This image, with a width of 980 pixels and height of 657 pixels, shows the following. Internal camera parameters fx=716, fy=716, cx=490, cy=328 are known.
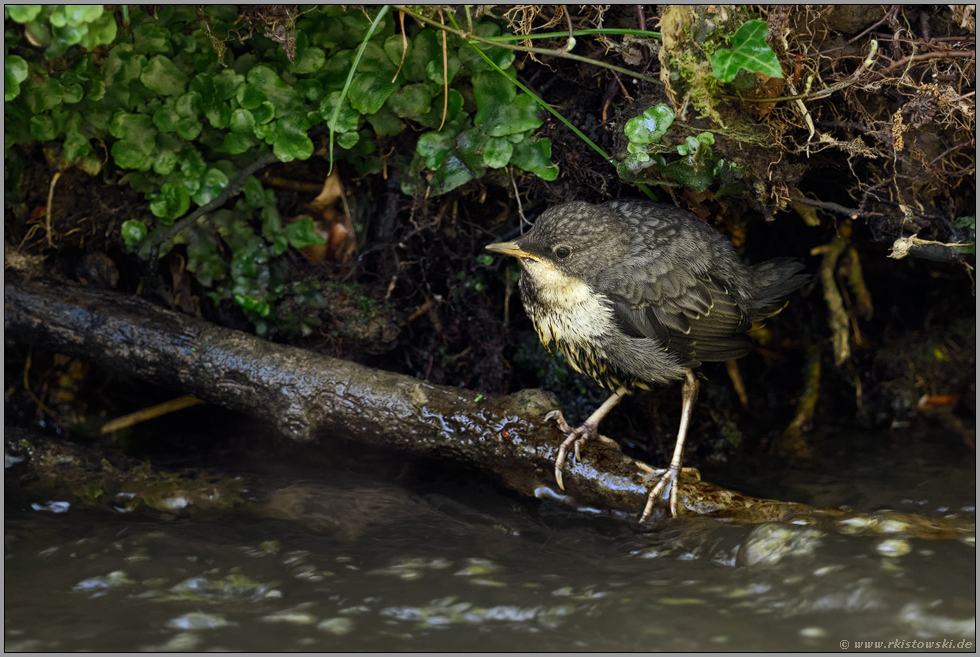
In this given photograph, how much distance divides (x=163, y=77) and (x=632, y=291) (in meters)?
2.18

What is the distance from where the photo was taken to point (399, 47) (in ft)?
9.75

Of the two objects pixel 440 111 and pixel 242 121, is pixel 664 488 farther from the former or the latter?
pixel 242 121

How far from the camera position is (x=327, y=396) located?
3188 millimetres

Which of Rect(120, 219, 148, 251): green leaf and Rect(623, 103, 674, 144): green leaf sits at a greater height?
Rect(623, 103, 674, 144): green leaf

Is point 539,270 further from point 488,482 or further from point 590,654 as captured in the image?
point 590,654

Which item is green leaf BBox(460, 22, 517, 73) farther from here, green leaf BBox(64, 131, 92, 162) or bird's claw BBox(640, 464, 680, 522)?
bird's claw BBox(640, 464, 680, 522)

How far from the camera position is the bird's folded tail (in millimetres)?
3301

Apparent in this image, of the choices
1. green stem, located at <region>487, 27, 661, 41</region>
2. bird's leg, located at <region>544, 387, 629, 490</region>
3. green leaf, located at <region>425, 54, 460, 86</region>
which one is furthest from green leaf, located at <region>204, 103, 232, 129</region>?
bird's leg, located at <region>544, 387, 629, 490</region>

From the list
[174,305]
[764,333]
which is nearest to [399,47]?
[174,305]

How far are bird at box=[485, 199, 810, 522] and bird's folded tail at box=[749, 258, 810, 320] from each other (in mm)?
159

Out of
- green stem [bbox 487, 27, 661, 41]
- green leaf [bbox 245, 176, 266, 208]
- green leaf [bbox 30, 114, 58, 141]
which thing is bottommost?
green leaf [bbox 245, 176, 266, 208]

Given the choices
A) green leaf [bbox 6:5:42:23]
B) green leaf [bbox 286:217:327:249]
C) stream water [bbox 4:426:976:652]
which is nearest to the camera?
stream water [bbox 4:426:976:652]

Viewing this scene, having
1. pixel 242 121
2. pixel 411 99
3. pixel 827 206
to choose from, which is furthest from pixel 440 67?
pixel 827 206

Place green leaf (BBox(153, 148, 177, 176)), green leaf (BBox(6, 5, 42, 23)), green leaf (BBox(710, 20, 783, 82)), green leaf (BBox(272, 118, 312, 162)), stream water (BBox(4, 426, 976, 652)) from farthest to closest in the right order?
green leaf (BBox(153, 148, 177, 176)) → green leaf (BBox(272, 118, 312, 162)) → green leaf (BBox(6, 5, 42, 23)) → green leaf (BBox(710, 20, 783, 82)) → stream water (BBox(4, 426, 976, 652))
